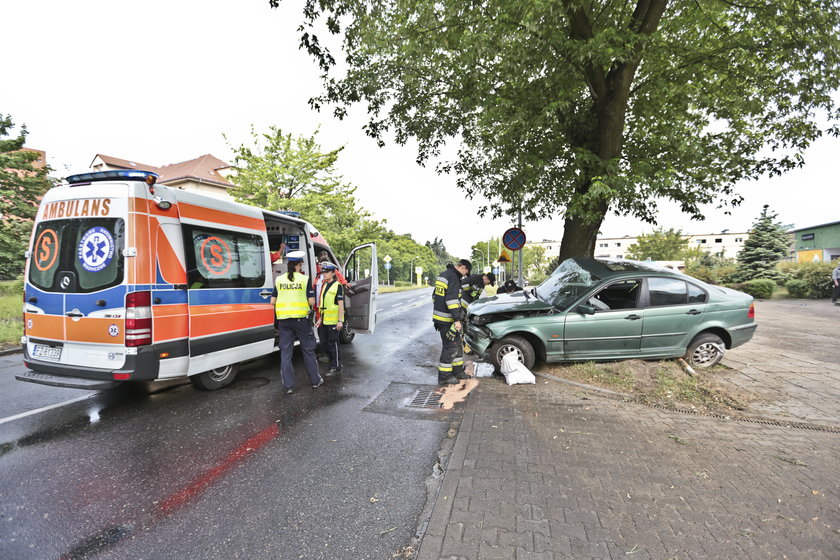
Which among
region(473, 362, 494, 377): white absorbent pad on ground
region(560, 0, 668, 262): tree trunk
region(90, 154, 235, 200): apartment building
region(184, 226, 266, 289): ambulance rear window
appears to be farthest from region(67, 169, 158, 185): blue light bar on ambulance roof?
region(90, 154, 235, 200): apartment building

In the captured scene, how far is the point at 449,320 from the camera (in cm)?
545

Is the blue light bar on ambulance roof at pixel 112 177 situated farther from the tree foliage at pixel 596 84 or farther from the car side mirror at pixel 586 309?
the car side mirror at pixel 586 309

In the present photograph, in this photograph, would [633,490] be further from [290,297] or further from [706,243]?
[706,243]

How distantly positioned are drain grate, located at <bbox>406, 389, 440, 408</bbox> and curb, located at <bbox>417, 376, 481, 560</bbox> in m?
0.76

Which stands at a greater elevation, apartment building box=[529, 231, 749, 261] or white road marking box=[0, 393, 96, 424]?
apartment building box=[529, 231, 749, 261]

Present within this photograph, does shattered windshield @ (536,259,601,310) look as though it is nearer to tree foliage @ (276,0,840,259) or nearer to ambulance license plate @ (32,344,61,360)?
tree foliage @ (276,0,840,259)

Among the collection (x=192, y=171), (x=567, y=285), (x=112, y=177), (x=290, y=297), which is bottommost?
(x=290, y=297)

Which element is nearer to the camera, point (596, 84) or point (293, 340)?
point (293, 340)

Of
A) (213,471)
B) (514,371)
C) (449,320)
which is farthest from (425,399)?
(213,471)

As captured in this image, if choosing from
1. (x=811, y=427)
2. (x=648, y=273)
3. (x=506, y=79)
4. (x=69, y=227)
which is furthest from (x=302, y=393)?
(x=506, y=79)

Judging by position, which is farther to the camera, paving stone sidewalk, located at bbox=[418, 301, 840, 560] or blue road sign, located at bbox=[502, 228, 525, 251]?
blue road sign, located at bbox=[502, 228, 525, 251]

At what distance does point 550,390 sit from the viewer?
16.0ft

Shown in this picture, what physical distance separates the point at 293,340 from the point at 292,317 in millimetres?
397

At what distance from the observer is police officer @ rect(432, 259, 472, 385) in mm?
5355
